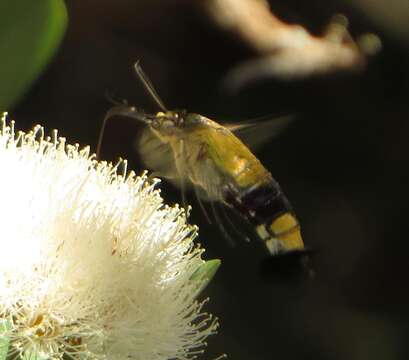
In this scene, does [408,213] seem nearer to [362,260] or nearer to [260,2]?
[362,260]

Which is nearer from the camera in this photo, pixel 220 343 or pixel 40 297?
pixel 40 297

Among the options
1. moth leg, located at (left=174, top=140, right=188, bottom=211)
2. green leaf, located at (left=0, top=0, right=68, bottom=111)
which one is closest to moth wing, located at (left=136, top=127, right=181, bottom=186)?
moth leg, located at (left=174, top=140, right=188, bottom=211)

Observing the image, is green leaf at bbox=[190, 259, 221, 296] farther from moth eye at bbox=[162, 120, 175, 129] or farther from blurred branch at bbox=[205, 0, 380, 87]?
blurred branch at bbox=[205, 0, 380, 87]

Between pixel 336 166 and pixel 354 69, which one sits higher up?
pixel 354 69

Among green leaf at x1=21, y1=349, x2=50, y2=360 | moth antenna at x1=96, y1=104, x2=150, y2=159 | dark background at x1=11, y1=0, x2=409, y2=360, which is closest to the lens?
green leaf at x1=21, y1=349, x2=50, y2=360

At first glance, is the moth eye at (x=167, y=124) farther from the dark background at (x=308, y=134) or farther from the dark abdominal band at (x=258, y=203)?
the dark background at (x=308, y=134)

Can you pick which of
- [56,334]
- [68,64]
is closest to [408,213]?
[68,64]
